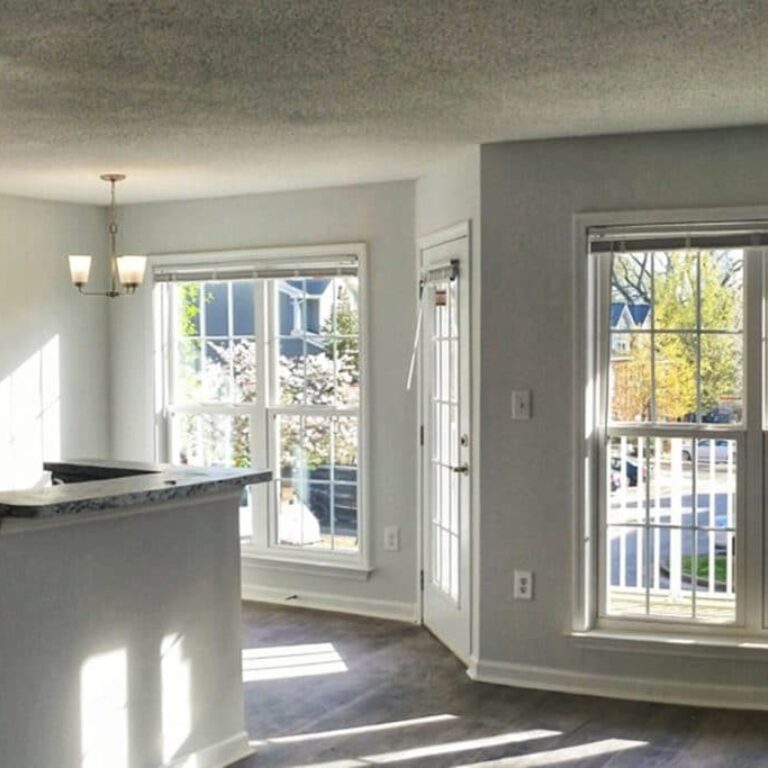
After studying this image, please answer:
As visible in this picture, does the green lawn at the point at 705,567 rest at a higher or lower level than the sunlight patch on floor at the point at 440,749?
higher

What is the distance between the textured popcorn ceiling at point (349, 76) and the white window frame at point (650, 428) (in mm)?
453

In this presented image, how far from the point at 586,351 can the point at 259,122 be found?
5.33 feet

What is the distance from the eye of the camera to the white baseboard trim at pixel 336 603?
18.2 ft

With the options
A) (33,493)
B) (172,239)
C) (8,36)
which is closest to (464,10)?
(8,36)

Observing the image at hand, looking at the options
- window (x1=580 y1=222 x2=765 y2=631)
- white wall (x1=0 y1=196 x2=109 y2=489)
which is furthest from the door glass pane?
white wall (x1=0 y1=196 x2=109 y2=489)

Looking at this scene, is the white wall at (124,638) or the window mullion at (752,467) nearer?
the white wall at (124,638)

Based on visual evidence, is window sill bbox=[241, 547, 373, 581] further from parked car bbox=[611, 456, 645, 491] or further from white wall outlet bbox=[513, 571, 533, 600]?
parked car bbox=[611, 456, 645, 491]

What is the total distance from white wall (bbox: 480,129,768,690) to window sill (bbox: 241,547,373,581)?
1.25 meters

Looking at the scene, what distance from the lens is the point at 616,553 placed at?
4496 millimetres

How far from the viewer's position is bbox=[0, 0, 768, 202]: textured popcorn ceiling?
8.74 ft

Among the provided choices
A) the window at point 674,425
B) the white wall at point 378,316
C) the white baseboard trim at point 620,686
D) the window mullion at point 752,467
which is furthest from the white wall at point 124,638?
the window mullion at point 752,467

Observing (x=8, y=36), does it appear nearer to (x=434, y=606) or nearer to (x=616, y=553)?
(x=616, y=553)

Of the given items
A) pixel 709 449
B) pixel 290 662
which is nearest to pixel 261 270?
pixel 290 662

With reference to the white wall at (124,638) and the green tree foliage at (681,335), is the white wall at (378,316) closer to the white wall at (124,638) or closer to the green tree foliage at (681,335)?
the green tree foliage at (681,335)
